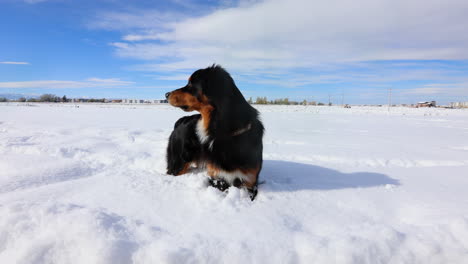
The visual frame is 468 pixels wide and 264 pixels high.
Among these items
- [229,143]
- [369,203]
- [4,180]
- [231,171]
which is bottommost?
[369,203]

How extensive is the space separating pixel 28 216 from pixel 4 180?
5.06 ft

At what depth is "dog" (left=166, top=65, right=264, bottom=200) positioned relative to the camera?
93.2 inches

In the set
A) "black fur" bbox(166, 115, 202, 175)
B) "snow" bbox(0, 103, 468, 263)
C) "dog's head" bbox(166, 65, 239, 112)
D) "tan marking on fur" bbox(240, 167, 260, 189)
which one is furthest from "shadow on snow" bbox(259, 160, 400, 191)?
"dog's head" bbox(166, 65, 239, 112)

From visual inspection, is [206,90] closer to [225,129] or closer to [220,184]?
[225,129]

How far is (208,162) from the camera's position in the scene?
259cm

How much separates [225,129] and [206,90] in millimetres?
458

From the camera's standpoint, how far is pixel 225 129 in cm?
237

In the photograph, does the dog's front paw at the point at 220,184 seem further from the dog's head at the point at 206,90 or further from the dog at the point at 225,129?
the dog's head at the point at 206,90

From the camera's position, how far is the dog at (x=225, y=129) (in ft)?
7.77

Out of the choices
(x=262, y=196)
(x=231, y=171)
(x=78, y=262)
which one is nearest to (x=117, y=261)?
(x=78, y=262)

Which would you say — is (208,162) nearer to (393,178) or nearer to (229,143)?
(229,143)

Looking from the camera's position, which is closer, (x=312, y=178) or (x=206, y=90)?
(x=206, y=90)

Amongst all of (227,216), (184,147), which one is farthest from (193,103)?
(227,216)

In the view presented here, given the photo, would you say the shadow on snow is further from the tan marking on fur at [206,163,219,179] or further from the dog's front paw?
the tan marking on fur at [206,163,219,179]
